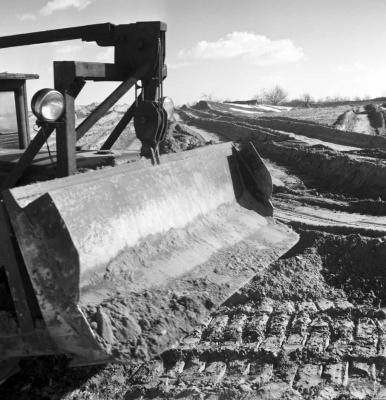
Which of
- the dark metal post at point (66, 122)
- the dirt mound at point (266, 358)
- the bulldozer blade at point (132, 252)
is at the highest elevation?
the dark metal post at point (66, 122)

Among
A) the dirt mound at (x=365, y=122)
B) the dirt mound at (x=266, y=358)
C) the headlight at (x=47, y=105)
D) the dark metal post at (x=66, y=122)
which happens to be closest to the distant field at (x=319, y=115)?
the dirt mound at (x=365, y=122)

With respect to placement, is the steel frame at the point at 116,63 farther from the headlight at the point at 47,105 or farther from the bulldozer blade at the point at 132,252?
the bulldozer blade at the point at 132,252

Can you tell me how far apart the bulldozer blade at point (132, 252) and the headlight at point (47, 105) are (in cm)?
50

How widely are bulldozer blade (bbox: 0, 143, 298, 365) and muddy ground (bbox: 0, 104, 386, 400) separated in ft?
1.75

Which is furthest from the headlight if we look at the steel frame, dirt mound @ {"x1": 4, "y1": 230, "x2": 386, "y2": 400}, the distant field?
the distant field

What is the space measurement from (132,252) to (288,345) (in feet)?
4.63

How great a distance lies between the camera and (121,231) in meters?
3.41

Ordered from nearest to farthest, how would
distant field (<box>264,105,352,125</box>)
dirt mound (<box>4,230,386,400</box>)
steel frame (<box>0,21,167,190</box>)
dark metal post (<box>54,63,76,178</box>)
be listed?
1. dirt mound (<box>4,230,386,400</box>)
2. dark metal post (<box>54,63,76,178</box>)
3. steel frame (<box>0,21,167,190</box>)
4. distant field (<box>264,105,352,125</box>)

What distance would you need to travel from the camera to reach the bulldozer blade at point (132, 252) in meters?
2.74

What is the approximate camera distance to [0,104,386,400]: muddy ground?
3318 millimetres

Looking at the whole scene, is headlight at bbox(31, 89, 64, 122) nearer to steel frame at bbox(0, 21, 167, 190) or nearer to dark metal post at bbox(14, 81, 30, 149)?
steel frame at bbox(0, 21, 167, 190)

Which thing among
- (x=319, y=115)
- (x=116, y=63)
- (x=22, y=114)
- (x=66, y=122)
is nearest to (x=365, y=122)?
(x=319, y=115)

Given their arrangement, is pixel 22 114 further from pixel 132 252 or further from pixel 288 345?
pixel 288 345

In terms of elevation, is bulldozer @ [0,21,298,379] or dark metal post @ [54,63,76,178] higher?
dark metal post @ [54,63,76,178]
